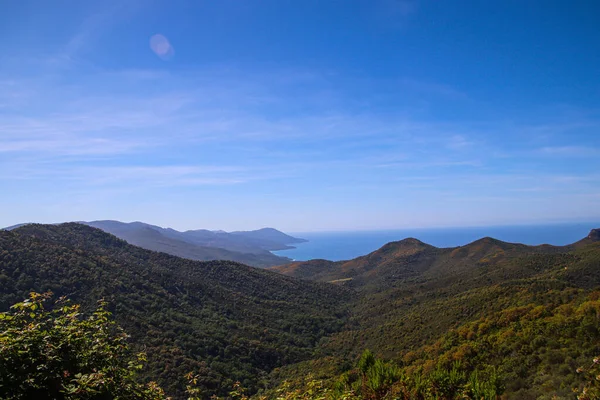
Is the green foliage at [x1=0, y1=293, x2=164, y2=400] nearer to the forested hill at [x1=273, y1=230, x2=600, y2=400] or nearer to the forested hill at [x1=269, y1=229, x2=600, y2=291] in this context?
the forested hill at [x1=273, y1=230, x2=600, y2=400]

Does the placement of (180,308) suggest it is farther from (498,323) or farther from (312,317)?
(498,323)

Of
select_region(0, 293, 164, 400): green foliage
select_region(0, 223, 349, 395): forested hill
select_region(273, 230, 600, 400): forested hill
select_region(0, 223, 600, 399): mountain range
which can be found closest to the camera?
select_region(0, 293, 164, 400): green foliage

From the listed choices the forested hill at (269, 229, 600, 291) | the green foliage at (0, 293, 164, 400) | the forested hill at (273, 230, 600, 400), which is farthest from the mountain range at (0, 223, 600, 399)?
the green foliage at (0, 293, 164, 400)

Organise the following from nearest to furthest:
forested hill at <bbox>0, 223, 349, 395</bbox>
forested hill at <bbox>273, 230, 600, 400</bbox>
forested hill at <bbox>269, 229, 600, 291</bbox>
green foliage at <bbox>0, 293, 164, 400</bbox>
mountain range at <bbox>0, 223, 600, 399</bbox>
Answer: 1. green foliage at <bbox>0, 293, 164, 400</bbox>
2. forested hill at <bbox>273, 230, 600, 400</bbox>
3. mountain range at <bbox>0, 223, 600, 399</bbox>
4. forested hill at <bbox>0, 223, 349, 395</bbox>
5. forested hill at <bbox>269, 229, 600, 291</bbox>

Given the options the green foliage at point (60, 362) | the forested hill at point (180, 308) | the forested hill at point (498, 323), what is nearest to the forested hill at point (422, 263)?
the forested hill at point (498, 323)

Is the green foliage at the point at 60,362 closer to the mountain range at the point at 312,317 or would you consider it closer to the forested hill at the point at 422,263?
the mountain range at the point at 312,317

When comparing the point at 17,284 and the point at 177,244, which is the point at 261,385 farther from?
the point at 177,244

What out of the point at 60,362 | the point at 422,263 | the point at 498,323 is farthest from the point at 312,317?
the point at 422,263
